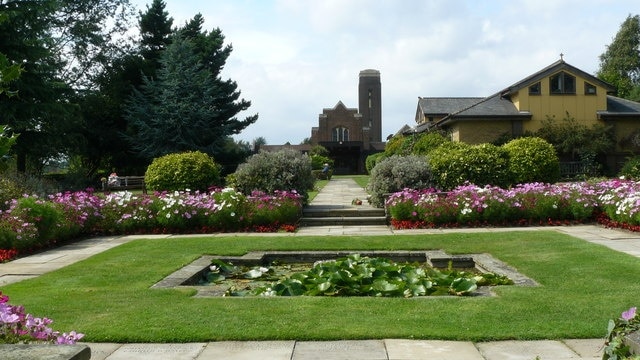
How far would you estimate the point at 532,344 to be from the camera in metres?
4.65

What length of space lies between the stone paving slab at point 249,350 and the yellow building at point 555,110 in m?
28.9

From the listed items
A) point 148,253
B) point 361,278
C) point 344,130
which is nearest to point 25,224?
point 148,253

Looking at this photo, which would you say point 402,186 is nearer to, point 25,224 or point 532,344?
point 25,224

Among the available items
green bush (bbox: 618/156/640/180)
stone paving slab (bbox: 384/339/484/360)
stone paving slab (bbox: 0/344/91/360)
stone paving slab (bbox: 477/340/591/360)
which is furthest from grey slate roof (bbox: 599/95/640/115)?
stone paving slab (bbox: 0/344/91/360)

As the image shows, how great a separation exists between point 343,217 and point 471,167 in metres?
4.13

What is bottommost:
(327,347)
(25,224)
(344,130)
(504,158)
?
(327,347)

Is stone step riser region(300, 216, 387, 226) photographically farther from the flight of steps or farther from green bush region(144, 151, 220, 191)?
Result: green bush region(144, 151, 220, 191)

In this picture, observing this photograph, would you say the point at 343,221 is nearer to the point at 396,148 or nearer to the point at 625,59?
the point at 396,148

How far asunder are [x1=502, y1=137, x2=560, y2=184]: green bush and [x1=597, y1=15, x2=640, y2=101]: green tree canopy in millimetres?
37668

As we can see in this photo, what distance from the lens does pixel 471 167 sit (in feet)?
54.1

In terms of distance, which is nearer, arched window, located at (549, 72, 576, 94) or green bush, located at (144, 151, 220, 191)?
green bush, located at (144, 151, 220, 191)

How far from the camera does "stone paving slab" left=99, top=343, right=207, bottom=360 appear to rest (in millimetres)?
4449

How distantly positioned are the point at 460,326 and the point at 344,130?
222 ft

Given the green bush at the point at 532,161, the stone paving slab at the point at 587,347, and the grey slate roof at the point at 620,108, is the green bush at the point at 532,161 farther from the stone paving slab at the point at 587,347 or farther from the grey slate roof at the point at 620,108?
the grey slate roof at the point at 620,108
